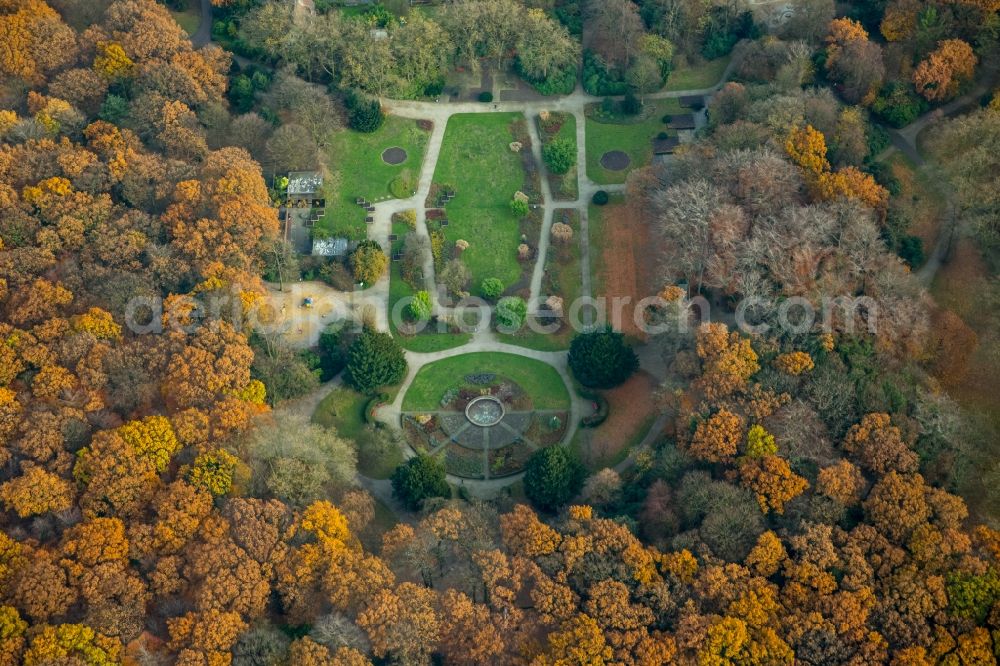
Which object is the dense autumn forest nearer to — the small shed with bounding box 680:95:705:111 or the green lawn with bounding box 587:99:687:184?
the small shed with bounding box 680:95:705:111

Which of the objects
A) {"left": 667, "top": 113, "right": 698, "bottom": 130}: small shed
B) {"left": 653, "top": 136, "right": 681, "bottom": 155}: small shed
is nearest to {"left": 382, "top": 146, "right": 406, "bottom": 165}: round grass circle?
{"left": 653, "top": 136, "right": 681, "bottom": 155}: small shed

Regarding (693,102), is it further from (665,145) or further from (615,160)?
(615,160)

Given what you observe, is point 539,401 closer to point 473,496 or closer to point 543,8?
point 473,496

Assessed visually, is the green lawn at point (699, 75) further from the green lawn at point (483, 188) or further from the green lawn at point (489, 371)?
the green lawn at point (489, 371)

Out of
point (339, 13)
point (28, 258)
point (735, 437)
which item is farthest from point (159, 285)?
point (735, 437)

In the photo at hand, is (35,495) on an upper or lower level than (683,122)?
lower

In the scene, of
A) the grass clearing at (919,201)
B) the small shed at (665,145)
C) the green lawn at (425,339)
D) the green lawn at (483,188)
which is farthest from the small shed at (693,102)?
the green lawn at (425,339)

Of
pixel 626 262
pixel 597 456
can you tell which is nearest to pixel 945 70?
pixel 626 262
